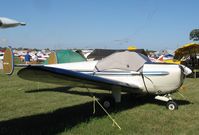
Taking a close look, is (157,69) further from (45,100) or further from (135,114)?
(45,100)

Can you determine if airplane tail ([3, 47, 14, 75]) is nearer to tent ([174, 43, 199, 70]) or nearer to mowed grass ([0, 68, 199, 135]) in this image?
mowed grass ([0, 68, 199, 135])

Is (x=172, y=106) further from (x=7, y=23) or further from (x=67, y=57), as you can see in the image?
(x=7, y=23)

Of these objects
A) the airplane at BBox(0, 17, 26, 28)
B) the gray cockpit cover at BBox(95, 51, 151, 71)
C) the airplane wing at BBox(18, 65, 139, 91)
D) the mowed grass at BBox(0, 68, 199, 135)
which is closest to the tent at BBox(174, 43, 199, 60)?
the mowed grass at BBox(0, 68, 199, 135)

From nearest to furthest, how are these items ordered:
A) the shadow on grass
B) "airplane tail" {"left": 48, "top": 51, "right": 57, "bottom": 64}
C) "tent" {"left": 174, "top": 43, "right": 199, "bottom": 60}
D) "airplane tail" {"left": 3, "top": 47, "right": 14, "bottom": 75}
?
the shadow on grass < "airplane tail" {"left": 3, "top": 47, "right": 14, "bottom": 75} < "airplane tail" {"left": 48, "top": 51, "right": 57, "bottom": 64} < "tent" {"left": 174, "top": 43, "right": 199, "bottom": 60}

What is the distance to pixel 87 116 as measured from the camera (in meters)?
6.65

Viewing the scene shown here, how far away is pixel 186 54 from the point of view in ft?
65.3

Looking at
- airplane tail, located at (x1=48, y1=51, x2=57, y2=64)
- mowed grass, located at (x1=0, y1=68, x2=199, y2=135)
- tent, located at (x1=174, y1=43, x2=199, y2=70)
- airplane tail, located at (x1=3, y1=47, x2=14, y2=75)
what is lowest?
mowed grass, located at (x1=0, y1=68, x2=199, y2=135)

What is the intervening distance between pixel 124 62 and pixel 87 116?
6.64ft

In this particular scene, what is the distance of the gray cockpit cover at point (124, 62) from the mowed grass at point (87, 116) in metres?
1.00

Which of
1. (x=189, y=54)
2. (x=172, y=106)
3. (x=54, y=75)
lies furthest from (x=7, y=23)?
(x=189, y=54)

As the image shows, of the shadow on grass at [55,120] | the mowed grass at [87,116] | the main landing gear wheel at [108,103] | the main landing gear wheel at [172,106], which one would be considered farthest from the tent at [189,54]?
the main landing gear wheel at [108,103]

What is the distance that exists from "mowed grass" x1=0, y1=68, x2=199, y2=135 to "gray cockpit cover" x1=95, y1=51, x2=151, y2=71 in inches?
39.3

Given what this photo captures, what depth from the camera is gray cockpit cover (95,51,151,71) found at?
786cm

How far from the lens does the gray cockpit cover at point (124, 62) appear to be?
25.8ft
